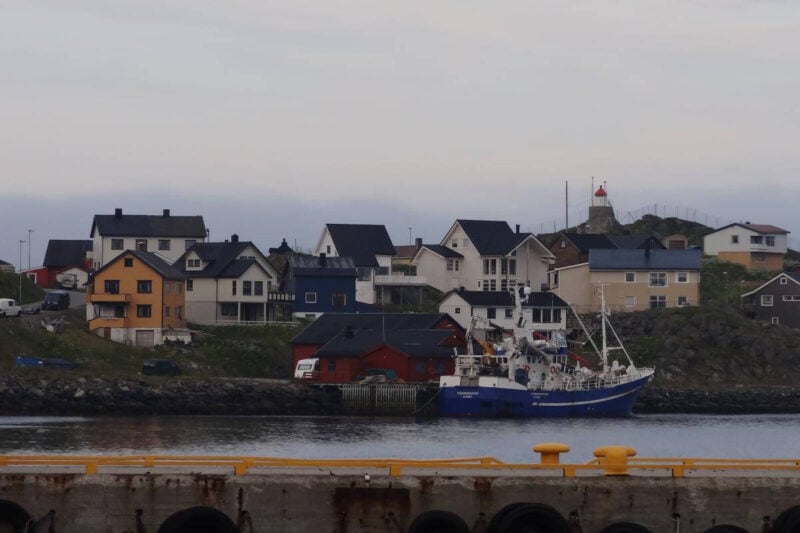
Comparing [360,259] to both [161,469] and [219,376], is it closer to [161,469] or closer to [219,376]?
[219,376]

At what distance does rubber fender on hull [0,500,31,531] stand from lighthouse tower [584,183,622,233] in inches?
4620

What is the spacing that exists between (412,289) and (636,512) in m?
88.5

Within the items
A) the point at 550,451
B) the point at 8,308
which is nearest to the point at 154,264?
Answer: the point at 8,308

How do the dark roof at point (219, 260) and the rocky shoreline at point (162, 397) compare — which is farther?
the dark roof at point (219, 260)

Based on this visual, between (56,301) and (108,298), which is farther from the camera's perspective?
(56,301)

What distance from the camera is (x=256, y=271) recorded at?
99.0 metres

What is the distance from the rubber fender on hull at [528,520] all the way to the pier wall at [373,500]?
2 centimetres

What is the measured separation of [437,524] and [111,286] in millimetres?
68290

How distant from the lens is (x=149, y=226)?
109750 millimetres

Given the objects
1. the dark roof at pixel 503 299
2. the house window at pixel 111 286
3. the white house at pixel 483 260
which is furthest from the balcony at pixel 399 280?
the house window at pixel 111 286

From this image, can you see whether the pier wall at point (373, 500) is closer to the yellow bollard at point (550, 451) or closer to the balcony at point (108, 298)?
the yellow bollard at point (550, 451)

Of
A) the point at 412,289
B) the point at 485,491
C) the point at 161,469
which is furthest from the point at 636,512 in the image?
the point at 412,289

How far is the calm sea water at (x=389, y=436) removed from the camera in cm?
5434

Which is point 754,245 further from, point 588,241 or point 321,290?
point 321,290
